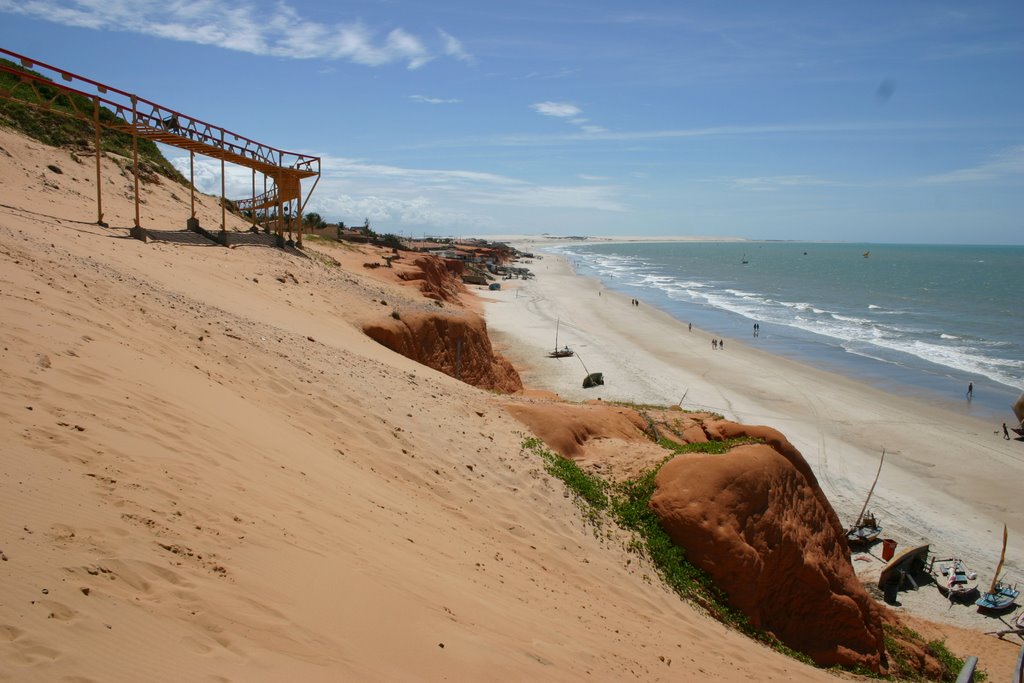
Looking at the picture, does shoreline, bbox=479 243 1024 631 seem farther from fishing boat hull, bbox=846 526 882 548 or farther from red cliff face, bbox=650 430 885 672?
red cliff face, bbox=650 430 885 672

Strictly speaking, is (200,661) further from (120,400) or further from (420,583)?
(120,400)

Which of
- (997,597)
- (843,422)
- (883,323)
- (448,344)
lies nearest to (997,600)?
(997,597)

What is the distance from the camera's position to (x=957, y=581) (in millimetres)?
16422

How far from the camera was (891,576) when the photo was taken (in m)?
16.5

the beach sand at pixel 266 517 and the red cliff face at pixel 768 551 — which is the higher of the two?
the beach sand at pixel 266 517

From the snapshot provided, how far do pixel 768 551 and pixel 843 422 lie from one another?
791 inches

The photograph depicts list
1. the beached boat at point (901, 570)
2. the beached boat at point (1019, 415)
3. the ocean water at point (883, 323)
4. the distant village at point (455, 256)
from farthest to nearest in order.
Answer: the distant village at point (455, 256) → the ocean water at point (883, 323) → the beached boat at point (1019, 415) → the beached boat at point (901, 570)

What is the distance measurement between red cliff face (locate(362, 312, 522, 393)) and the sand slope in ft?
18.0

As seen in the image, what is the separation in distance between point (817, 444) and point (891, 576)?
30.7ft

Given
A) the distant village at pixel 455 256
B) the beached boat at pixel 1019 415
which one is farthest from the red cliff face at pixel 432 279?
the beached boat at pixel 1019 415

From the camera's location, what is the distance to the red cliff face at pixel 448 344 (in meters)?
20.6

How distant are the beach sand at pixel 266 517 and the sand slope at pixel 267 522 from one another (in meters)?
0.03

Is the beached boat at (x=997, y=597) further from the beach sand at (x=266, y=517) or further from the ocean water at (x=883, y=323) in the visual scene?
the ocean water at (x=883, y=323)

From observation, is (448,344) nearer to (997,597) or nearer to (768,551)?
(768,551)
